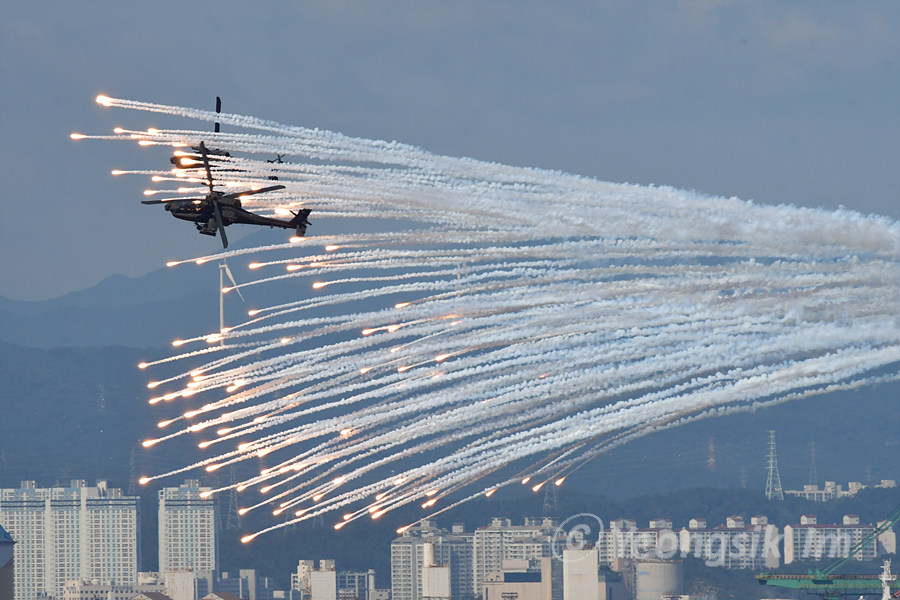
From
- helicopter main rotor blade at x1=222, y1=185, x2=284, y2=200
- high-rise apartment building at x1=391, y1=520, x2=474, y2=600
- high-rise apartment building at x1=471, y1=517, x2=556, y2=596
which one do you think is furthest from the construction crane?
helicopter main rotor blade at x1=222, y1=185, x2=284, y2=200

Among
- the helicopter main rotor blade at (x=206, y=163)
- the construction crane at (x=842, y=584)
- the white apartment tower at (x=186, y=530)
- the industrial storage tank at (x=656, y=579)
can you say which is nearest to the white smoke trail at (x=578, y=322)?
the helicopter main rotor blade at (x=206, y=163)

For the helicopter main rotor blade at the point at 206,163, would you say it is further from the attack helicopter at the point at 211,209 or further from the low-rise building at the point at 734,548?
the low-rise building at the point at 734,548

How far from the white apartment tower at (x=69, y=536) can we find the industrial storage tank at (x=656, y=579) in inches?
2125

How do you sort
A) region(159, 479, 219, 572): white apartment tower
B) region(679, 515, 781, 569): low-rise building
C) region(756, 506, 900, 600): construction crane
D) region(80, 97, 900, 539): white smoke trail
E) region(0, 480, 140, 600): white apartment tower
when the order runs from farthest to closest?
region(0, 480, 140, 600): white apartment tower < region(159, 479, 219, 572): white apartment tower < region(679, 515, 781, 569): low-rise building < region(756, 506, 900, 600): construction crane < region(80, 97, 900, 539): white smoke trail

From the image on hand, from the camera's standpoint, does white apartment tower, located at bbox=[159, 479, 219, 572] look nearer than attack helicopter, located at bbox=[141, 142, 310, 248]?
No

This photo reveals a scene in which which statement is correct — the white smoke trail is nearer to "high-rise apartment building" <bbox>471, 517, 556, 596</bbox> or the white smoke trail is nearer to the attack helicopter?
the attack helicopter

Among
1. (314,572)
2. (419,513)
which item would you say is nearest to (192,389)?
(314,572)

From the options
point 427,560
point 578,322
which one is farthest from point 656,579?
point 578,322

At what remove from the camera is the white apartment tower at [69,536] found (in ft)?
621

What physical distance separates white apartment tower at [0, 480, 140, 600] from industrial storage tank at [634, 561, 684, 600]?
5398cm

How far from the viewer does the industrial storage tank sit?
6142 inches

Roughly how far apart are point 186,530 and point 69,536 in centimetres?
1290

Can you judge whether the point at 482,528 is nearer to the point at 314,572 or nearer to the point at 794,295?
the point at 314,572

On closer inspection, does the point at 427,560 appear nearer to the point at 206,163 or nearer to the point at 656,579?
the point at 656,579
